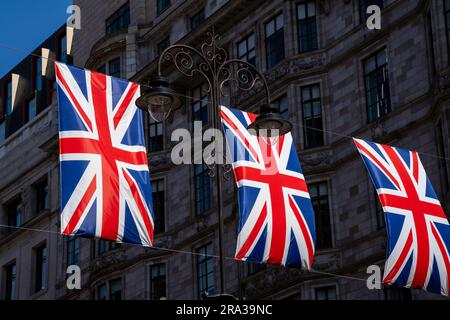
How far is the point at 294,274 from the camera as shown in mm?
40469

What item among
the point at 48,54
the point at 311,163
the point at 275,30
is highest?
the point at 48,54

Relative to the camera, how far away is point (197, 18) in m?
49.7

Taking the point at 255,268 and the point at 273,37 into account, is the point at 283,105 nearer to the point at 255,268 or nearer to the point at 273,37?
the point at 273,37

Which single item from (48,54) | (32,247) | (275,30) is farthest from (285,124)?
(48,54)

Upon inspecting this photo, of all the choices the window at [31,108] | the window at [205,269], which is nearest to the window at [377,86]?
the window at [205,269]

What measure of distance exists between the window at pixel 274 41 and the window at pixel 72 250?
43.2 feet

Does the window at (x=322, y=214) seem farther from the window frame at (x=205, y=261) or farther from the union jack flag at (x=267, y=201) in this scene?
the union jack flag at (x=267, y=201)

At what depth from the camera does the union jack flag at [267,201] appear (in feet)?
81.5

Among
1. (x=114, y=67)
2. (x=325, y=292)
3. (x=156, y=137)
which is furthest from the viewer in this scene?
(x=114, y=67)

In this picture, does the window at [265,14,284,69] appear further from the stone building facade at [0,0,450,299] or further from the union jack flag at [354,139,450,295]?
the union jack flag at [354,139,450,295]

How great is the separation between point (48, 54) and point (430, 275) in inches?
1494

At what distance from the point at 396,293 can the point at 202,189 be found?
1111 cm

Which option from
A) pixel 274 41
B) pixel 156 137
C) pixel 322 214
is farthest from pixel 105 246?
pixel 322 214
